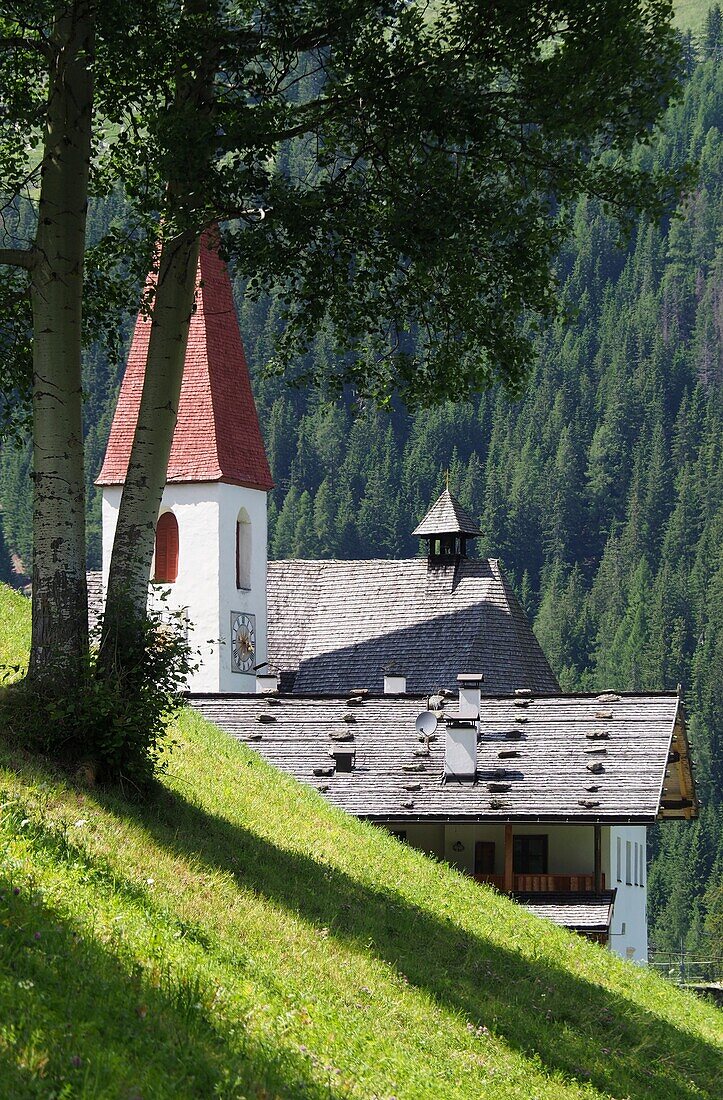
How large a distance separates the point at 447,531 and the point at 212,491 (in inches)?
319

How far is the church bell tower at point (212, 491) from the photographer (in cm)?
4766

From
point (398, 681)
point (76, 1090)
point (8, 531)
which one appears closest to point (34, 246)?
point (76, 1090)

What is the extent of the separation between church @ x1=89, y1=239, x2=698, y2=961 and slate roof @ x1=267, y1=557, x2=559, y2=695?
0.22 feet

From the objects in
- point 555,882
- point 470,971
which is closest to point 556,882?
point 555,882

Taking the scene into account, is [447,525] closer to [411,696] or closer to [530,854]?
[411,696]

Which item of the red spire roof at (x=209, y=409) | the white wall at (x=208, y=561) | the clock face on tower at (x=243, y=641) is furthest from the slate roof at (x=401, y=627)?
the red spire roof at (x=209, y=409)

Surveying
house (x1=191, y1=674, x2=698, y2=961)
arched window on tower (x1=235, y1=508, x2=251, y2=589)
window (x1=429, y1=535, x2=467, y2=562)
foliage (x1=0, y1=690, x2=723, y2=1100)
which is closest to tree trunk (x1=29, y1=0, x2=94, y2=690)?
foliage (x1=0, y1=690, x2=723, y2=1100)

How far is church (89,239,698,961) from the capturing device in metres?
31.0

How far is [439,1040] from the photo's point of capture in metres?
11.7

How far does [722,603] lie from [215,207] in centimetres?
16668

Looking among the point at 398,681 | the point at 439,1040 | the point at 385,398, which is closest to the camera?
the point at 439,1040

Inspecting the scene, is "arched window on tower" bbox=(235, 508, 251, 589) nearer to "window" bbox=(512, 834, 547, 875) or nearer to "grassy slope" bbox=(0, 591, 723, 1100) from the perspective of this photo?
"window" bbox=(512, 834, 547, 875)

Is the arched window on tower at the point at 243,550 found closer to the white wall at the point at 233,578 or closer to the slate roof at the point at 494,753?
the white wall at the point at 233,578

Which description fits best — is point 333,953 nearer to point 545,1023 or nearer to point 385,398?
point 545,1023
